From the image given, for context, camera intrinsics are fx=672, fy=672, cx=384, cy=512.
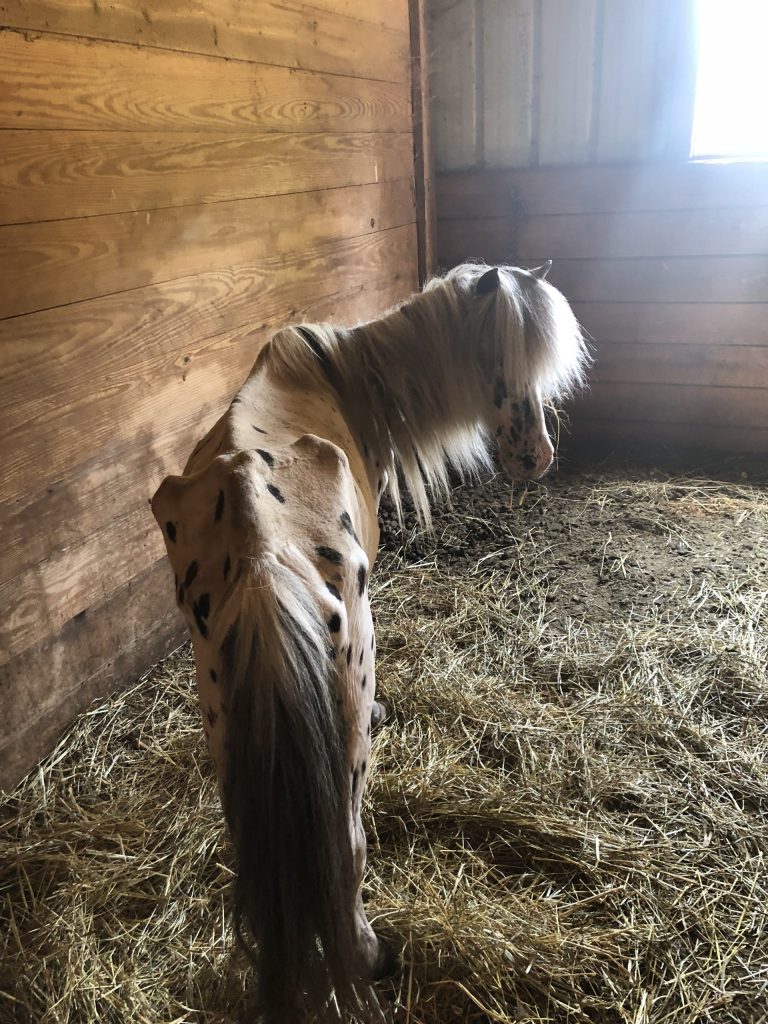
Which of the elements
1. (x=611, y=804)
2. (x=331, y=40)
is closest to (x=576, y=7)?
(x=331, y=40)

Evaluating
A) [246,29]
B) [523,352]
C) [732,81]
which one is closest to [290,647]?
[523,352]

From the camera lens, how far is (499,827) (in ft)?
5.02

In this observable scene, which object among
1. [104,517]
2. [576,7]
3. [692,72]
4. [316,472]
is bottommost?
[104,517]

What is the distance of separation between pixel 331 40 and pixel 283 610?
99.6 inches

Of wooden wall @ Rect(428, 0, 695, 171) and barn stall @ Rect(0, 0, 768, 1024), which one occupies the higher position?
wooden wall @ Rect(428, 0, 695, 171)

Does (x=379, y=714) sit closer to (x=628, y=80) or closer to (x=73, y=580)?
(x=73, y=580)

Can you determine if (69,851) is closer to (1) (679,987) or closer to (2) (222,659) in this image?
(2) (222,659)

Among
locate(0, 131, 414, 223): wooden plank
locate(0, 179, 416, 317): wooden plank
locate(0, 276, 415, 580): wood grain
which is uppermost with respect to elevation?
locate(0, 131, 414, 223): wooden plank

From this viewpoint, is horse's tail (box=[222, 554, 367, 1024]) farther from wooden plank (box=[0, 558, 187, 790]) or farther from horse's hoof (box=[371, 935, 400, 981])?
wooden plank (box=[0, 558, 187, 790])

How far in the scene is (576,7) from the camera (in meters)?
3.00

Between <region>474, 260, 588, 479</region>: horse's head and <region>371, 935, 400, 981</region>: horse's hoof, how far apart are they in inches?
46.8

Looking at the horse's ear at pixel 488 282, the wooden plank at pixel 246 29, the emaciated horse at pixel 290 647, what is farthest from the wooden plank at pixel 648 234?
the emaciated horse at pixel 290 647

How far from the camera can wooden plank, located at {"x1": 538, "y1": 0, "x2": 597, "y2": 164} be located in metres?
3.03

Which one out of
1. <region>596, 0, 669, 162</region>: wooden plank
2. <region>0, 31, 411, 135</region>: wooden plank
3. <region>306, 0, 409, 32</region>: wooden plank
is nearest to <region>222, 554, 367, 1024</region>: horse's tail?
<region>0, 31, 411, 135</region>: wooden plank
